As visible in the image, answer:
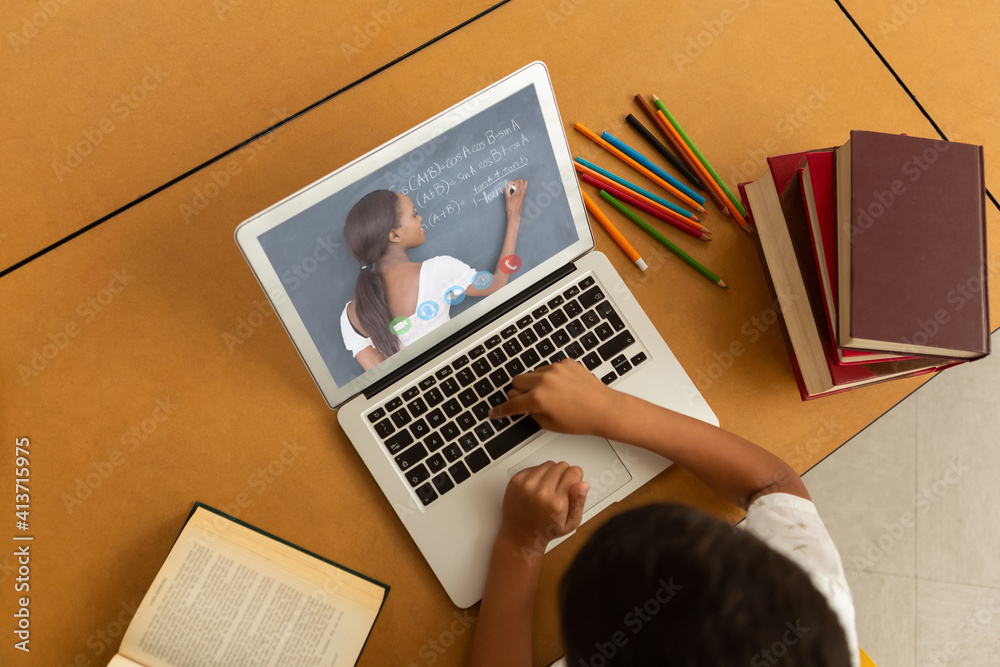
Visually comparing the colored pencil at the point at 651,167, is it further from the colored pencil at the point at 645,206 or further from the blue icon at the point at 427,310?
the blue icon at the point at 427,310

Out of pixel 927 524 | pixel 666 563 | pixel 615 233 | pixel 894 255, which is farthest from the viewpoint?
pixel 927 524

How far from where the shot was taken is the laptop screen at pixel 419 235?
596 mm

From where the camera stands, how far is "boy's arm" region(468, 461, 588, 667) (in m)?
0.68

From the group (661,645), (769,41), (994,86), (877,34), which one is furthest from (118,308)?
(994,86)

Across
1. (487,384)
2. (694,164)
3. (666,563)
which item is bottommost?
(666,563)

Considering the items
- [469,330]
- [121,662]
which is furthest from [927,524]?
[121,662]

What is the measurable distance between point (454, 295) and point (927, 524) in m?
1.26

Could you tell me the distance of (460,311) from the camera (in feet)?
2.39

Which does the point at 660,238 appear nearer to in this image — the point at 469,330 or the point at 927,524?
the point at 469,330

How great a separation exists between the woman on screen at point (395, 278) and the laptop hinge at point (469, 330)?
4 cm

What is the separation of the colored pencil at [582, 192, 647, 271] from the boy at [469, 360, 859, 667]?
182mm

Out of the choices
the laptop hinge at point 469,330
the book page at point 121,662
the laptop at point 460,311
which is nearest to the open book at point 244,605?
the book page at point 121,662

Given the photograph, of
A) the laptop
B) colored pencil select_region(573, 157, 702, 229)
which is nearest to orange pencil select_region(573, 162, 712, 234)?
colored pencil select_region(573, 157, 702, 229)

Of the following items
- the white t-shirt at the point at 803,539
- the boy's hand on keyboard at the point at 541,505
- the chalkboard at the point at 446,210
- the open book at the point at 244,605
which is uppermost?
the chalkboard at the point at 446,210
